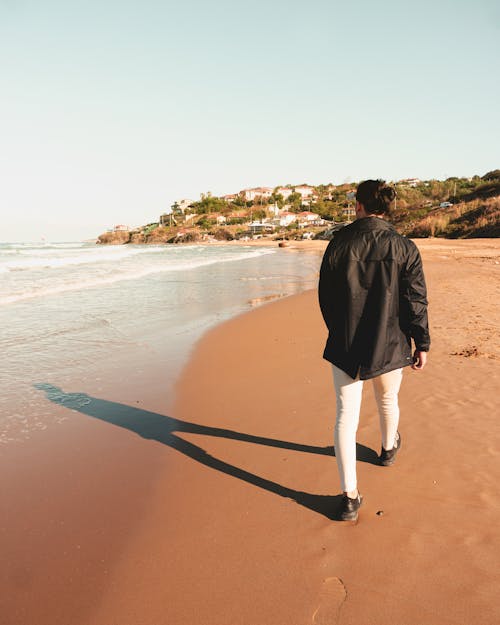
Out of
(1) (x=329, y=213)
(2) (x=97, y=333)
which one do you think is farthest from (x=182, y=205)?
(2) (x=97, y=333)

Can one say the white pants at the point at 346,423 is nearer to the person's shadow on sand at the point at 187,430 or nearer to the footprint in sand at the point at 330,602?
the person's shadow on sand at the point at 187,430

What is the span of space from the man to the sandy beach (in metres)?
0.42

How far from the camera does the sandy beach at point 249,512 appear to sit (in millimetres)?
1895

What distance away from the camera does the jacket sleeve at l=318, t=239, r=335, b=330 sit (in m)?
2.35

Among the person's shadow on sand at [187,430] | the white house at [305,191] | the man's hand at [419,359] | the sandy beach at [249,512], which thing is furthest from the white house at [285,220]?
the man's hand at [419,359]

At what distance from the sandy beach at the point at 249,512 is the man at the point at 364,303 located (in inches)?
16.6

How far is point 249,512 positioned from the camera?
254cm

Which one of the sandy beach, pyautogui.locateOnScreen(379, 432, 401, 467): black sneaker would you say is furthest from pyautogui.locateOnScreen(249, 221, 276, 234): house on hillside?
pyautogui.locateOnScreen(379, 432, 401, 467): black sneaker

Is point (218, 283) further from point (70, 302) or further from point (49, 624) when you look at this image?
point (49, 624)

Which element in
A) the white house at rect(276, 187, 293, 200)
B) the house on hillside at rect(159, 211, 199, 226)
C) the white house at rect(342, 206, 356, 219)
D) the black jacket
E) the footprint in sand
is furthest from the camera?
the white house at rect(276, 187, 293, 200)

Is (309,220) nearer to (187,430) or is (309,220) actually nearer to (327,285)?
(187,430)

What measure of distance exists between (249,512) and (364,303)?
4.82 feet

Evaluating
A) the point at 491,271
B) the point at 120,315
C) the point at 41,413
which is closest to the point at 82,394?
the point at 41,413

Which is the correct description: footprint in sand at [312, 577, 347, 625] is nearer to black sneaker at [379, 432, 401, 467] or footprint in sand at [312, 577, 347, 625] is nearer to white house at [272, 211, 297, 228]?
black sneaker at [379, 432, 401, 467]
